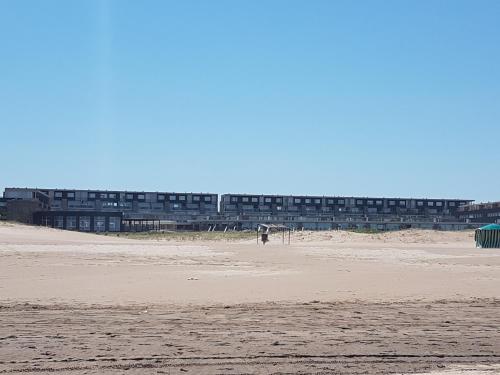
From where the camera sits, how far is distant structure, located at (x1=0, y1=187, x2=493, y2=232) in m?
108

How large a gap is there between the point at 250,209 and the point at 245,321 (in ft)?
416

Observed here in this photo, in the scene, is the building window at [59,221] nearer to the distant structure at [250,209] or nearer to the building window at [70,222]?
the building window at [70,222]

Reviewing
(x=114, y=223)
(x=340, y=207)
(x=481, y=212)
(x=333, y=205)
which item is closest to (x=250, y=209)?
(x=333, y=205)

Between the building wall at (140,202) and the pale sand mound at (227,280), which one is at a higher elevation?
the building wall at (140,202)

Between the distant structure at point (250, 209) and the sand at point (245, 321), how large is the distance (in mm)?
82311

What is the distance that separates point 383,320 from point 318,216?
12174 cm

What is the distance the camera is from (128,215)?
117188 mm

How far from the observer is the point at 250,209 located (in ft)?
453

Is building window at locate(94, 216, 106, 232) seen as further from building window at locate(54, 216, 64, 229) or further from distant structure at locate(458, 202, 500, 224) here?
distant structure at locate(458, 202, 500, 224)

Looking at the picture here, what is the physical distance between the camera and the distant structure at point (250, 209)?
108 m

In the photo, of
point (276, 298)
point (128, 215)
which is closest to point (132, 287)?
point (276, 298)

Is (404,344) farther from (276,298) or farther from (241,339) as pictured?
(276,298)

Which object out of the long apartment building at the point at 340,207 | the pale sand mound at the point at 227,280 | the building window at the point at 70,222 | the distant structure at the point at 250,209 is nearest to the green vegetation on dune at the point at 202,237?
the building window at the point at 70,222

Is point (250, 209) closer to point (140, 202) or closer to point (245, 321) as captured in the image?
point (140, 202)
